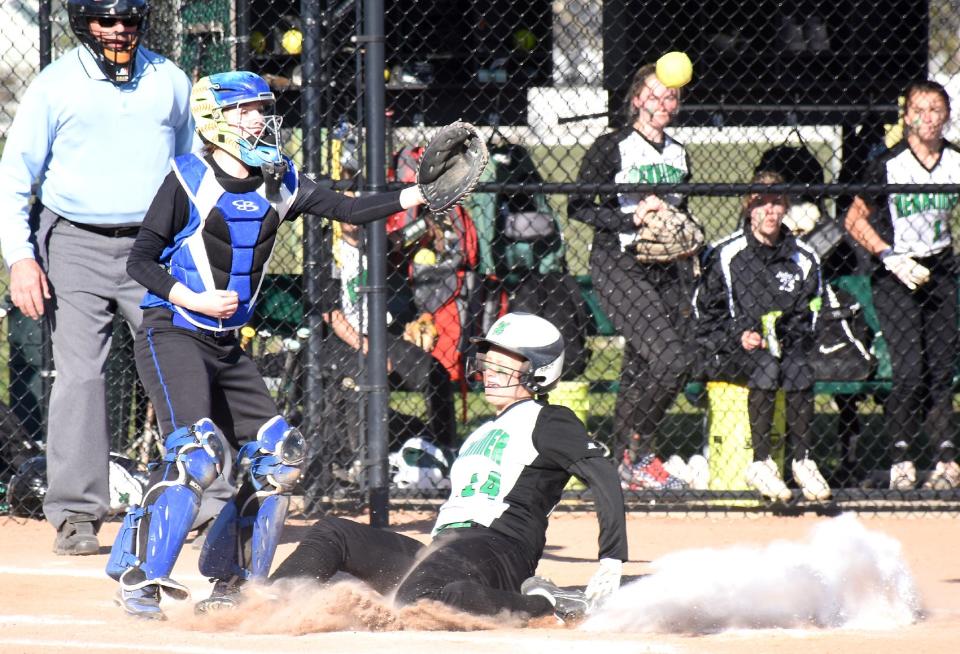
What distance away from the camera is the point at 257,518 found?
167 inches

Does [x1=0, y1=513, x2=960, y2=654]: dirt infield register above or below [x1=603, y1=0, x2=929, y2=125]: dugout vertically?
below

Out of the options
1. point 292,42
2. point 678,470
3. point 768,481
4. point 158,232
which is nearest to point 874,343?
point 768,481

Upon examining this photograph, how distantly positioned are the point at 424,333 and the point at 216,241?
2.88 m

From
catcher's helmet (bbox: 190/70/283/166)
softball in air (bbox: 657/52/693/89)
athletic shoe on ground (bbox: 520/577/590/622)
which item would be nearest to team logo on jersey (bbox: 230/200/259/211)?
catcher's helmet (bbox: 190/70/283/166)

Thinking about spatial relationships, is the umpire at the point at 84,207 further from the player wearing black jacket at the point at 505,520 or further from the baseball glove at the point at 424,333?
the baseball glove at the point at 424,333

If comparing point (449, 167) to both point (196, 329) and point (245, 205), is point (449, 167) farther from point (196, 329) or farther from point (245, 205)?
point (196, 329)

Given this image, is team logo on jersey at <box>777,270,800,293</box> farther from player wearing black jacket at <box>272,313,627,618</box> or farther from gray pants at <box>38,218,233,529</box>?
gray pants at <box>38,218,233,529</box>

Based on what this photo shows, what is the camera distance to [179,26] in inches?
278

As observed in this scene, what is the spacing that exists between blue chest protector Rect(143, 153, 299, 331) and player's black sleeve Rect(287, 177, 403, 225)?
0.57 ft

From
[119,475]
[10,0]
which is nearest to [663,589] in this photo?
[119,475]

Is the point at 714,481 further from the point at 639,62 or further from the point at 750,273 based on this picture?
the point at 639,62

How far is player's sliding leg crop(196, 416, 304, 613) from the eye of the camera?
13.8ft

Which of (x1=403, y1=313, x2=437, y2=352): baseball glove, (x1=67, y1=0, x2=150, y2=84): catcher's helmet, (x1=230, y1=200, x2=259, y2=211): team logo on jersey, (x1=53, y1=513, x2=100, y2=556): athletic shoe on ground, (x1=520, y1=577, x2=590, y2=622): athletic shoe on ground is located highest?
(x1=67, y1=0, x2=150, y2=84): catcher's helmet

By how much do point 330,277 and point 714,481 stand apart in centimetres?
219
